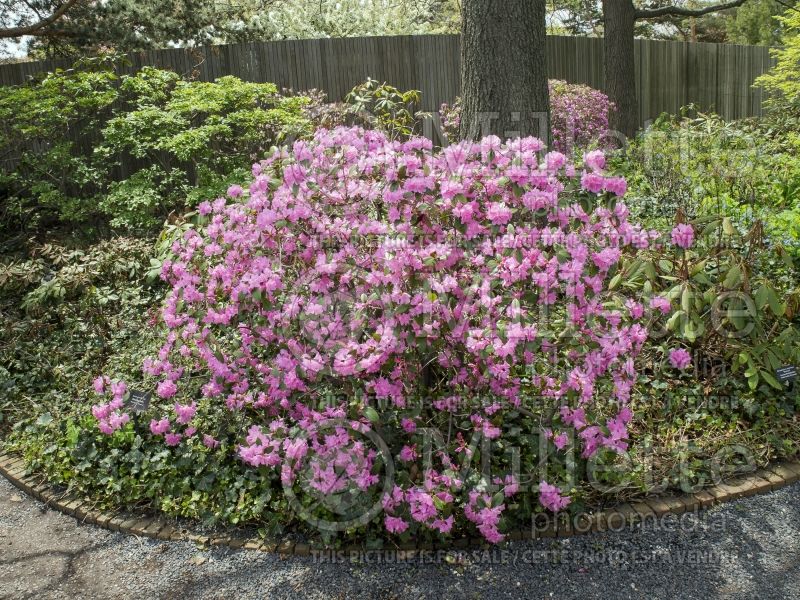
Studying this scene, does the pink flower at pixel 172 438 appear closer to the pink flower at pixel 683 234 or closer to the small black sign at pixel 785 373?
the pink flower at pixel 683 234

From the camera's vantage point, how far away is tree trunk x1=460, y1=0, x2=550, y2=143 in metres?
3.99

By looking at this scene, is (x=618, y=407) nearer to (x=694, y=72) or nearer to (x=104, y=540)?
(x=104, y=540)

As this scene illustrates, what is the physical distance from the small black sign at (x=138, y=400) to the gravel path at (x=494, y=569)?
0.60 m

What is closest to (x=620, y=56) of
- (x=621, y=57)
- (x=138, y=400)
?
(x=621, y=57)

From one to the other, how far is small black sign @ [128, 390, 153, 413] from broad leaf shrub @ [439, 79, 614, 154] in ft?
15.8

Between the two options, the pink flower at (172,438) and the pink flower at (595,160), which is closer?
the pink flower at (595,160)

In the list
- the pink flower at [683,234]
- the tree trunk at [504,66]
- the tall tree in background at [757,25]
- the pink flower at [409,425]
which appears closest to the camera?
the pink flower at [409,425]

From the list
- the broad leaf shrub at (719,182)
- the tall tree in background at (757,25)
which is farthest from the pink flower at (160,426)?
the tall tree in background at (757,25)

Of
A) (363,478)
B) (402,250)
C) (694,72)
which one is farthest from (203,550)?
(694,72)

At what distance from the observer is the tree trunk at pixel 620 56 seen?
877cm

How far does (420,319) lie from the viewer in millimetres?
2422

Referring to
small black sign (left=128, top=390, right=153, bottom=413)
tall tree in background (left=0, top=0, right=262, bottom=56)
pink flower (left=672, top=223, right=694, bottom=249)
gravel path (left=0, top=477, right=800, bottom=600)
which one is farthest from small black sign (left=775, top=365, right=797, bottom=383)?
tall tree in background (left=0, top=0, right=262, bottom=56)

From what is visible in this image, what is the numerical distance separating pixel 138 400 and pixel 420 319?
153 centimetres

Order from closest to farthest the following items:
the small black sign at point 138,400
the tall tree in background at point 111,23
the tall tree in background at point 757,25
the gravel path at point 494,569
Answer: the gravel path at point 494,569 → the small black sign at point 138,400 → the tall tree in background at point 111,23 → the tall tree in background at point 757,25
